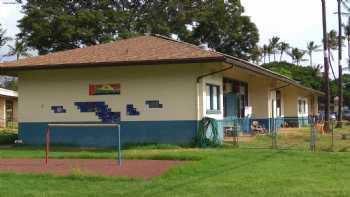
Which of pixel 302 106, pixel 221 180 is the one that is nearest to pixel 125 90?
pixel 221 180

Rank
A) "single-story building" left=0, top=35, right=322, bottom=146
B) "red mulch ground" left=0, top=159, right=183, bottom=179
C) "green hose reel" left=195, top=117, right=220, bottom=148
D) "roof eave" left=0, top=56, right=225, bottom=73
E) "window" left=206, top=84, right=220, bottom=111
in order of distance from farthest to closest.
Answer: "window" left=206, top=84, right=220, bottom=111, "single-story building" left=0, top=35, right=322, bottom=146, "green hose reel" left=195, top=117, right=220, bottom=148, "roof eave" left=0, top=56, right=225, bottom=73, "red mulch ground" left=0, top=159, right=183, bottom=179

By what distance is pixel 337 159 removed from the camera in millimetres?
16125

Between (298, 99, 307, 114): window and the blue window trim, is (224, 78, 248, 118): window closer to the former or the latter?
the blue window trim

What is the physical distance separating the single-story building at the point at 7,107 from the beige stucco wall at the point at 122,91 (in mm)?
23397

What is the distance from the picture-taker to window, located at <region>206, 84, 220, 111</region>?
928 inches

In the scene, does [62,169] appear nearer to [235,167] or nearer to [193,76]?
[235,167]

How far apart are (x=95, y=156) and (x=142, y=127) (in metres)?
4.88

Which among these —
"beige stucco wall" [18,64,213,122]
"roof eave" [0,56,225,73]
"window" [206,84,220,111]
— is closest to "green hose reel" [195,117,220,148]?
"beige stucco wall" [18,64,213,122]

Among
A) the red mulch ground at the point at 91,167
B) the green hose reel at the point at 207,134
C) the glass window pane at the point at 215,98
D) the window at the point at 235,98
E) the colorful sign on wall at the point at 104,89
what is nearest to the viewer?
the red mulch ground at the point at 91,167

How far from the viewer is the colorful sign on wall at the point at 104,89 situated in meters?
22.9

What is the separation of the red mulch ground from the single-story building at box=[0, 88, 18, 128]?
101 ft

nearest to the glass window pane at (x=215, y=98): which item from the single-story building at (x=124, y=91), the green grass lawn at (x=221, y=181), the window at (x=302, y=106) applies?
the single-story building at (x=124, y=91)

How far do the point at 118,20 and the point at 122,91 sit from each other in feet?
88.1

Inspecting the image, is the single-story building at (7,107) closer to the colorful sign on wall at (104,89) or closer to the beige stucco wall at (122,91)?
the beige stucco wall at (122,91)
